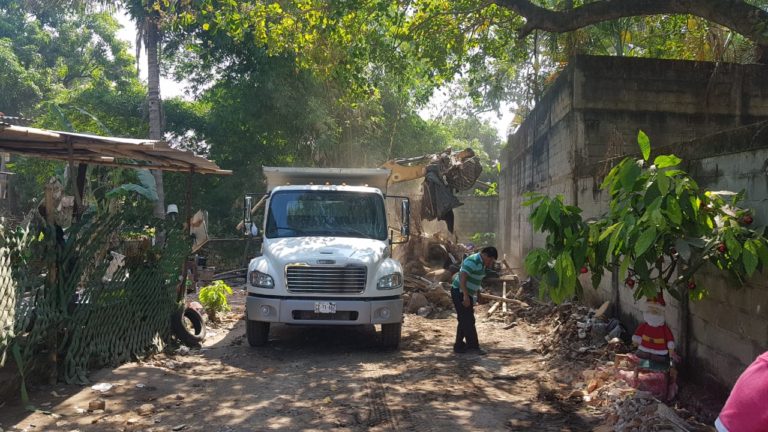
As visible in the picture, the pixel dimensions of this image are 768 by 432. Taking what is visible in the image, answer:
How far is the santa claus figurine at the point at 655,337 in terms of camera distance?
5527 mm

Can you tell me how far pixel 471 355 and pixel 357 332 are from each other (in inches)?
85.7

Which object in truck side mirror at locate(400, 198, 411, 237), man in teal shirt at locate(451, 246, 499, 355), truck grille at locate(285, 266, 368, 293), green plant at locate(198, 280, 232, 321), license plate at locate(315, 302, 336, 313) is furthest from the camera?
green plant at locate(198, 280, 232, 321)

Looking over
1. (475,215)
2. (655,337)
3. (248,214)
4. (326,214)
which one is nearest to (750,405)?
(655,337)

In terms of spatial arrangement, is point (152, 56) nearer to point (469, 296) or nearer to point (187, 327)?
point (187, 327)

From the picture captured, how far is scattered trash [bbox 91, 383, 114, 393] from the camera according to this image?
5.79 meters

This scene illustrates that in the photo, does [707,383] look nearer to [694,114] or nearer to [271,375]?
[271,375]

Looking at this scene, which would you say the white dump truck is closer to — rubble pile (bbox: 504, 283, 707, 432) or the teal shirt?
the teal shirt

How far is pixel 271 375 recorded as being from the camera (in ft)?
22.7

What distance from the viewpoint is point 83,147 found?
6.38 m

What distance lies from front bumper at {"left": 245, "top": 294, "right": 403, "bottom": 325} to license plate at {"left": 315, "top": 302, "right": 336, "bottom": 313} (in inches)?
2.0

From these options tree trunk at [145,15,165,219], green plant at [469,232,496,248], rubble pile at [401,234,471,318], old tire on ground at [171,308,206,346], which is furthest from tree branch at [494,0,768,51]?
green plant at [469,232,496,248]

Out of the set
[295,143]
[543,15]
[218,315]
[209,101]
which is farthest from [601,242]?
[209,101]

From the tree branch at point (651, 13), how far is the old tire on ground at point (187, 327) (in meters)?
6.20

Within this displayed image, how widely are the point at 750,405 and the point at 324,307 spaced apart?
21.0 feet
